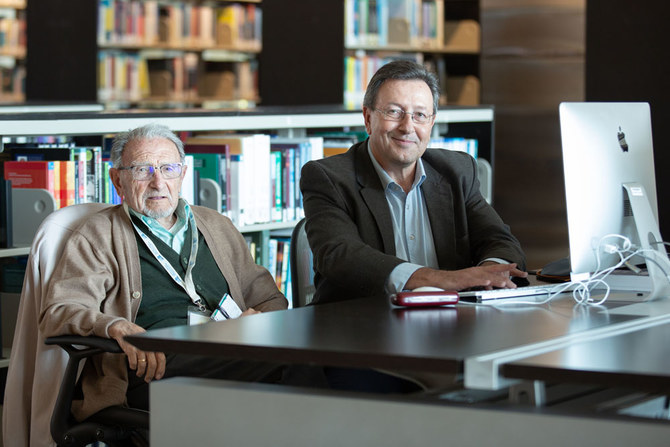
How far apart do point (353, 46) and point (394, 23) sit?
0.44m

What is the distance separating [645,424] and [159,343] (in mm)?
863

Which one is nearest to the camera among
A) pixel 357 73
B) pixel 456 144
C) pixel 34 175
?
pixel 34 175

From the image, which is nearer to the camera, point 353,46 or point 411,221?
point 411,221

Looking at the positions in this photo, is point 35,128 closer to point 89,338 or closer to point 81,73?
point 89,338

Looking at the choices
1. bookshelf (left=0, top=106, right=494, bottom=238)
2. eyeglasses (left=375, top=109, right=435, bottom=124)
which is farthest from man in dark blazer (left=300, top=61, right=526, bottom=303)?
bookshelf (left=0, top=106, right=494, bottom=238)

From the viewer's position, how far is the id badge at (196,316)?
111 inches

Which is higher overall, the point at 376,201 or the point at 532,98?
the point at 532,98

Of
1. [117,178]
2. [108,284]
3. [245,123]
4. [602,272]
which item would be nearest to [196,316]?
[108,284]

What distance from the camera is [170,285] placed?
9.55 feet

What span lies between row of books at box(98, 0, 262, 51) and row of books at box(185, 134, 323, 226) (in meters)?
3.39

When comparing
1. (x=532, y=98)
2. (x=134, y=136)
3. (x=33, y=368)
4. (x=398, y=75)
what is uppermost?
(x=532, y=98)

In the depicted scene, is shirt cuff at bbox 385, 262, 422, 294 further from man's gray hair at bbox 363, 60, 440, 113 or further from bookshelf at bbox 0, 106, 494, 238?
bookshelf at bbox 0, 106, 494, 238

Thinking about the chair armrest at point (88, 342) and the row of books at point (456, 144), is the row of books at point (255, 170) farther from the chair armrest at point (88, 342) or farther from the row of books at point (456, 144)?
the chair armrest at point (88, 342)

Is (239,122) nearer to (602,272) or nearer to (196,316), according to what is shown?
(196,316)
